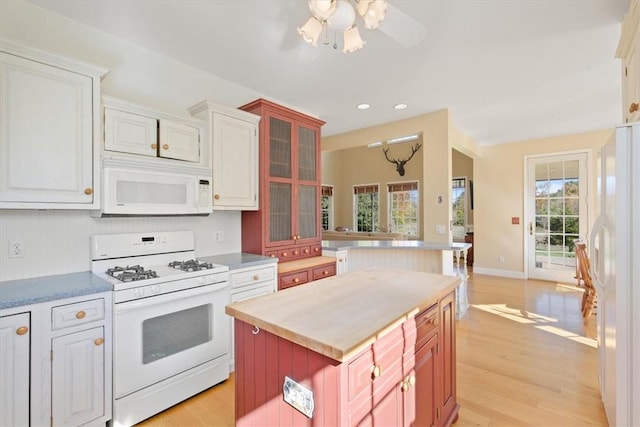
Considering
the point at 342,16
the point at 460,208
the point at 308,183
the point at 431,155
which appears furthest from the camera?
the point at 460,208

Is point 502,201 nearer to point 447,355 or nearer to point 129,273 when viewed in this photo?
point 447,355

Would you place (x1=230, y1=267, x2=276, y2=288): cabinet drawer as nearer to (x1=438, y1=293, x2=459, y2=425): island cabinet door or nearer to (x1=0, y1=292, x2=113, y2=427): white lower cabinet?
(x1=0, y1=292, x2=113, y2=427): white lower cabinet

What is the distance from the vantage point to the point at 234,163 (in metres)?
2.71

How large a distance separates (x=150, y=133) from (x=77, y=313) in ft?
4.21

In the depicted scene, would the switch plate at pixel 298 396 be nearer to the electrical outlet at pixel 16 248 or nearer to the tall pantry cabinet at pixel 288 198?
the tall pantry cabinet at pixel 288 198

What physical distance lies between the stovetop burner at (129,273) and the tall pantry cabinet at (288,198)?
1060mm

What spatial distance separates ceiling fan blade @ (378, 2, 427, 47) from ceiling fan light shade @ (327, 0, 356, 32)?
8.6 inches

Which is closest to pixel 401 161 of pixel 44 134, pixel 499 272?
pixel 499 272

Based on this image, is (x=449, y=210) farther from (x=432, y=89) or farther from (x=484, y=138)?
(x=484, y=138)

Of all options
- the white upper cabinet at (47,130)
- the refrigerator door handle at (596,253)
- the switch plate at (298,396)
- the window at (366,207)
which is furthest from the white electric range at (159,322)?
the window at (366,207)

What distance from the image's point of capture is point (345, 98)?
11.6 ft

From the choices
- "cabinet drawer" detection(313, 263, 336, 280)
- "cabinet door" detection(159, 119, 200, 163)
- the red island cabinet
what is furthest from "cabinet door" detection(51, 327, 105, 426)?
"cabinet drawer" detection(313, 263, 336, 280)

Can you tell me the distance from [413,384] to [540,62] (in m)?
A: 2.97

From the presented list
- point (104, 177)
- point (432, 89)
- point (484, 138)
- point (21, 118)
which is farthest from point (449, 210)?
point (21, 118)
